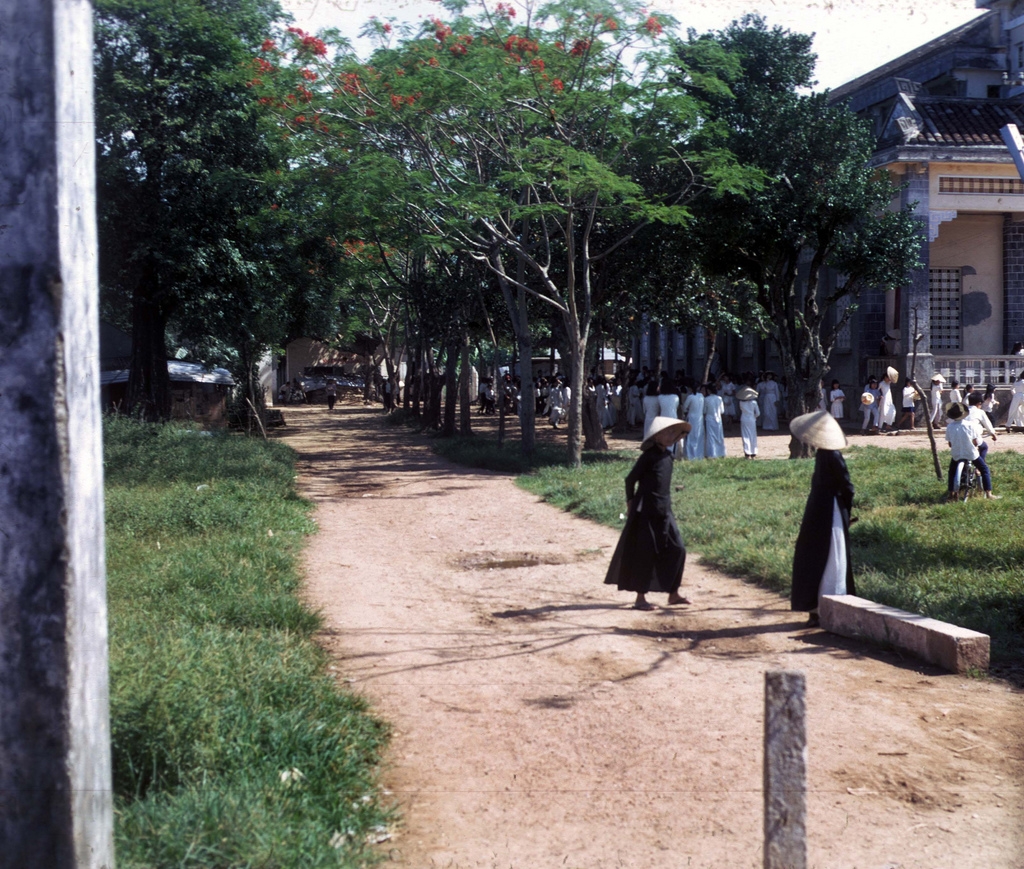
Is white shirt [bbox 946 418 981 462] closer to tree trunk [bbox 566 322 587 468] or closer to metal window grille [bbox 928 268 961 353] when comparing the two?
tree trunk [bbox 566 322 587 468]

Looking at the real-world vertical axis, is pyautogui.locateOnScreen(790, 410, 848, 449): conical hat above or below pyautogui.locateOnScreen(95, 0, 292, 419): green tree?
below

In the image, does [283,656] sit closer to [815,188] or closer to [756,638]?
[756,638]

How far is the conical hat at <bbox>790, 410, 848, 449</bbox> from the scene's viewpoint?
26.8ft

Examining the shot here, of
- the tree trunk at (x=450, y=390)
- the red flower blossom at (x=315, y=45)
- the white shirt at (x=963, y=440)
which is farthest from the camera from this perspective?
the tree trunk at (x=450, y=390)

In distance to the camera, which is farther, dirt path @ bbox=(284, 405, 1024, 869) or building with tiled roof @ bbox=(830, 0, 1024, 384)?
building with tiled roof @ bbox=(830, 0, 1024, 384)

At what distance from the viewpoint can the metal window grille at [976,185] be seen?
24.6m

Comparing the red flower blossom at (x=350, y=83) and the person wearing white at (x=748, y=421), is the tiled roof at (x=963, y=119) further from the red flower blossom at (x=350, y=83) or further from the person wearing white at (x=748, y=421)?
the red flower blossom at (x=350, y=83)

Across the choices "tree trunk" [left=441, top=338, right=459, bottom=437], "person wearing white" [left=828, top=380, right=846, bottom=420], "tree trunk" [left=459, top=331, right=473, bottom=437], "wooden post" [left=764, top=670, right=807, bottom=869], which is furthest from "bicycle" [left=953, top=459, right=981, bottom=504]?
"tree trunk" [left=441, top=338, right=459, bottom=437]

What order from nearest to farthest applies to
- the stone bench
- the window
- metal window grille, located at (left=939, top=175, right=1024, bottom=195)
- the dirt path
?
the dirt path < the stone bench < metal window grille, located at (left=939, top=175, right=1024, bottom=195) < the window

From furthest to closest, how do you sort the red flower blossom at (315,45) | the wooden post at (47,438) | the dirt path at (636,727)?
the red flower blossom at (315,45), the dirt path at (636,727), the wooden post at (47,438)

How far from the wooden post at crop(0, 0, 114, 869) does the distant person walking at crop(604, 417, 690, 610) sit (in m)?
5.91

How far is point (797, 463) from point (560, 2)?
8013 millimetres

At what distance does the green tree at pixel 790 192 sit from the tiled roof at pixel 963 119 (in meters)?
4.96

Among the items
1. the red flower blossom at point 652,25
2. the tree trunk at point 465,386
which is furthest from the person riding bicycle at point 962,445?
the tree trunk at point 465,386
